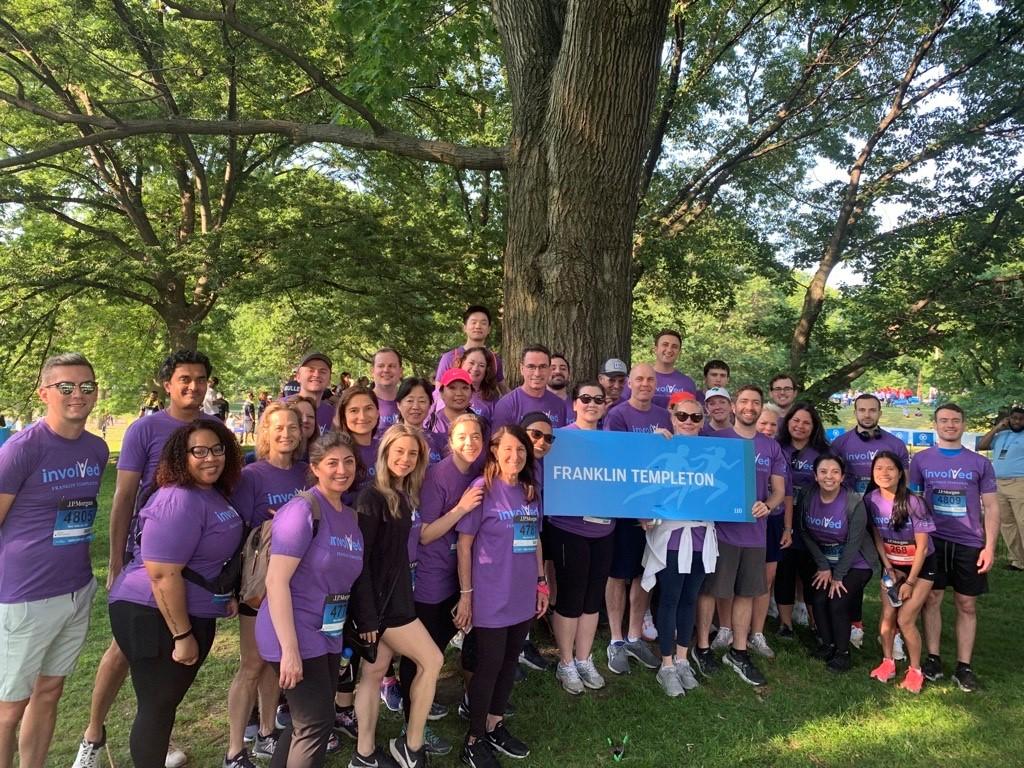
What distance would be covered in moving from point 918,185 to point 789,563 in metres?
9.35

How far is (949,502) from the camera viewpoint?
496 centimetres

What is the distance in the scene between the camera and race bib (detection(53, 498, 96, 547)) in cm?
313

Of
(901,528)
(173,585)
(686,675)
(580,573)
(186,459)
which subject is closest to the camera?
(173,585)

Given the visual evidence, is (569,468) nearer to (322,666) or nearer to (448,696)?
(448,696)

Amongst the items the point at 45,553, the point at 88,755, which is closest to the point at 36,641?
the point at 45,553

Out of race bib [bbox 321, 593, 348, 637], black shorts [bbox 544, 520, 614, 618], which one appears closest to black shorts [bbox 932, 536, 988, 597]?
black shorts [bbox 544, 520, 614, 618]

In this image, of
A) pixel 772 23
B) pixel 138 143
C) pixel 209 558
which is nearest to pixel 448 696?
pixel 209 558

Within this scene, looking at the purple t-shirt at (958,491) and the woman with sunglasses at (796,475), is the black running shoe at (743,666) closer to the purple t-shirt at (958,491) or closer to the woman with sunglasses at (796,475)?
the woman with sunglasses at (796,475)

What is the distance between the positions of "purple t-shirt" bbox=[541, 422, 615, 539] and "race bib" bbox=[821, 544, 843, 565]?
2.11 meters

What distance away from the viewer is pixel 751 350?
36.4 m

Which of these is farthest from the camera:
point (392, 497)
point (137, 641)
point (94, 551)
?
point (94, 551)

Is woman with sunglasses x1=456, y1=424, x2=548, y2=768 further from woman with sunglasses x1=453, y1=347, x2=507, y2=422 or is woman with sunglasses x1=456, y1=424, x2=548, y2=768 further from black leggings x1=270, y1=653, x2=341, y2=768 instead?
woman with sunglasses x1=453, y1=347, x2=507, y2=422

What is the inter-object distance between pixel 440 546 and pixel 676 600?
6.41 feet

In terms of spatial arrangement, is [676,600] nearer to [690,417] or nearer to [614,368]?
[690,417]
